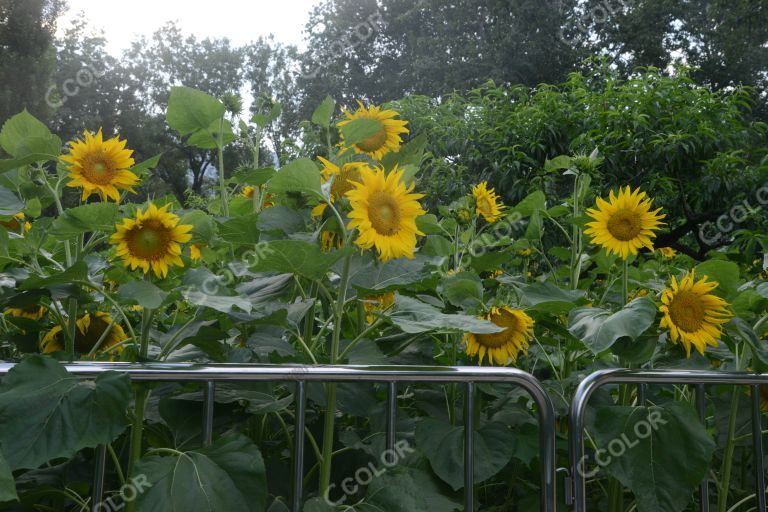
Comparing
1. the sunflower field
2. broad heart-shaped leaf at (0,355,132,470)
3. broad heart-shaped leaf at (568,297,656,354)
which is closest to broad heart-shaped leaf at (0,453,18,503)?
the sunflower field

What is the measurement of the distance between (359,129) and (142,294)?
0.54m

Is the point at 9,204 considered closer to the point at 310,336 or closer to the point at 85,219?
the point at 85,219

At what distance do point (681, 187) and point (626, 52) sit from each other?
762 inches

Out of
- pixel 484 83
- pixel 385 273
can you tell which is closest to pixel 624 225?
pixel 385 273

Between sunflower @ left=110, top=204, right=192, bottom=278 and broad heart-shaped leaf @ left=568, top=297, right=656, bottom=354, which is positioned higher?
sunflower @ left=110, top=204, right=192, bottom=278

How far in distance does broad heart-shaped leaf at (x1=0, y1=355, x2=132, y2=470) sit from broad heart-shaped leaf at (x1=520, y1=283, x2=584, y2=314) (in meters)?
0.90

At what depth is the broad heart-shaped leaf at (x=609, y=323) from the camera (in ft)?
4.93

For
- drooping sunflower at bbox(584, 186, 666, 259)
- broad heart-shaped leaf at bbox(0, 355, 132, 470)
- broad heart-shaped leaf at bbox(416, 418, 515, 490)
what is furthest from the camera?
drooping sunflower at bbox(584, 186, 666, 259)

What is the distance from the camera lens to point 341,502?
1.45 m

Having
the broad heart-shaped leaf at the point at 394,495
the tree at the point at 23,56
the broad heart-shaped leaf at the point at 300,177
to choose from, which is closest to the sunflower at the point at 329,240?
the broad heart-shaped leaf at the point at 300,177

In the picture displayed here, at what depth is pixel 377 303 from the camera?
5.90 ft

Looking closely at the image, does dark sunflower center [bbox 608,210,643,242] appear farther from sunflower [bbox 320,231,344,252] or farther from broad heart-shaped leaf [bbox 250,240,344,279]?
broad heart-shaped leaf [bbox 250,240,344,279]

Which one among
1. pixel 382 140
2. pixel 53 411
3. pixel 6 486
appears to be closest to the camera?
pixel 6 486

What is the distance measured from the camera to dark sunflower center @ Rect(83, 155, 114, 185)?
62.5 inches
